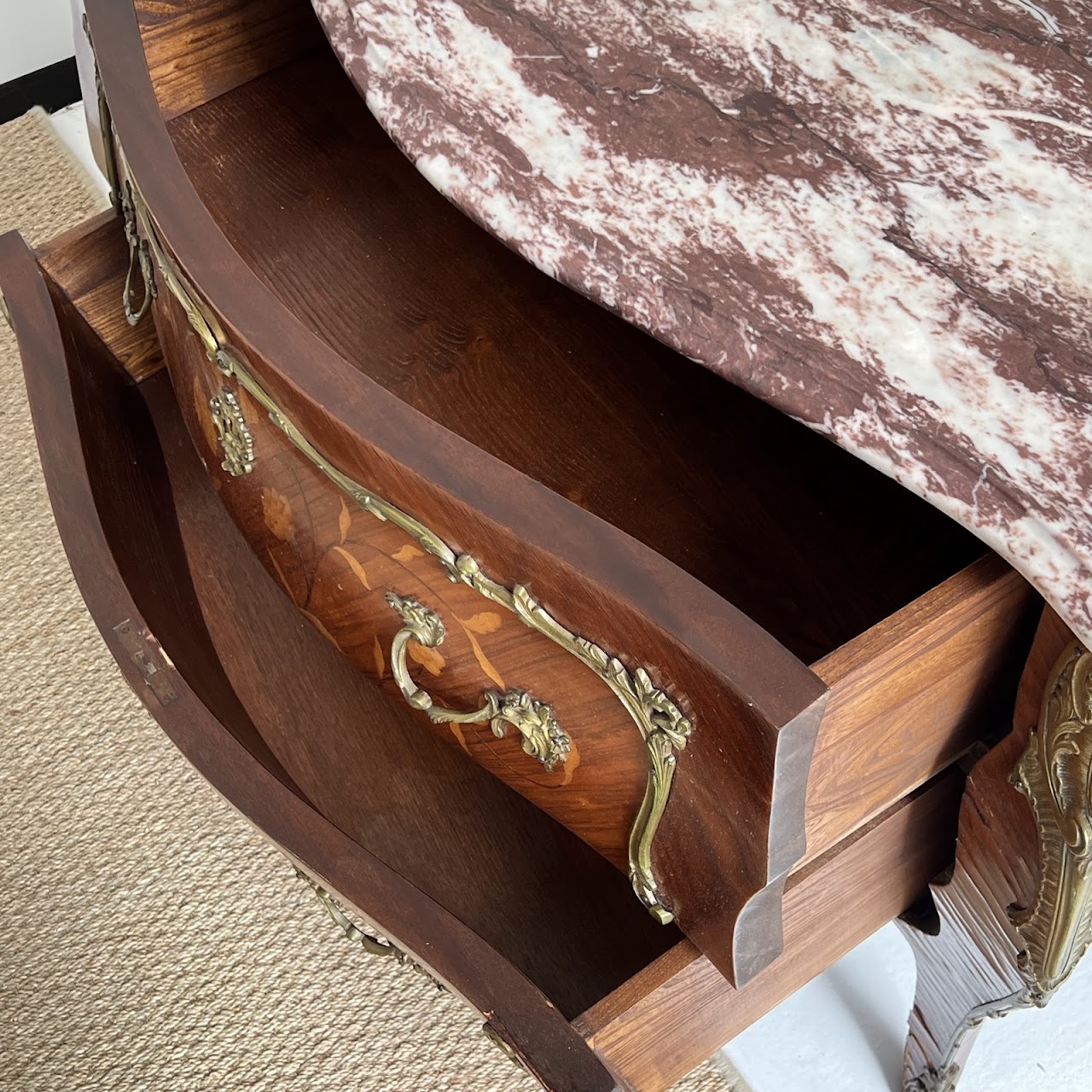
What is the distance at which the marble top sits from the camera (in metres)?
0.45

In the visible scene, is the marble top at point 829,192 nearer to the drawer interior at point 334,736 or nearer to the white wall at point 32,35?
the drawer interior at point 334,736

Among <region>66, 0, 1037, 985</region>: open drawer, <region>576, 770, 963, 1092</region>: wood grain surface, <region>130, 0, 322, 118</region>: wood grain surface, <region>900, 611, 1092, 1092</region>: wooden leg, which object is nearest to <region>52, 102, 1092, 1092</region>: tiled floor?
<region>900, 611, 1092, 1092</region>: wooden leg

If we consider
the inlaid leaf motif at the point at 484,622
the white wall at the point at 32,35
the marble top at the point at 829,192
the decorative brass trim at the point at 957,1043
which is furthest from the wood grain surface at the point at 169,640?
the white wall at the point at 32,35

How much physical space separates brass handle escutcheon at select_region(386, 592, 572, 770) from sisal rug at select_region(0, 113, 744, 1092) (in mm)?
546

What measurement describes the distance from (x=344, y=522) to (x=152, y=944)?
0.69 meters

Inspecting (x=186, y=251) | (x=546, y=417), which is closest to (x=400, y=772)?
(x=546, y=417)

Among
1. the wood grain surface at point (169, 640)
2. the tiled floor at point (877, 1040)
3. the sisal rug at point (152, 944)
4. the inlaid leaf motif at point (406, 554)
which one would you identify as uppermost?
the inlaid leaf motif at point (406, 554)

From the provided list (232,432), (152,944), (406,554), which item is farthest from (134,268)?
A: (152,944)

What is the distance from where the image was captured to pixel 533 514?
41 centimetres

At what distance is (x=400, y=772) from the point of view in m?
0.70

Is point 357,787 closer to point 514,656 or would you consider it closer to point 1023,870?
point 514,656

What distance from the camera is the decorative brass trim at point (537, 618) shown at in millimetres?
440

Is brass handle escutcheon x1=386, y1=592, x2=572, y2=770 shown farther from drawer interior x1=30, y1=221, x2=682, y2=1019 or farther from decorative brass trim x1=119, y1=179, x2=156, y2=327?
decorative brass trim x1=119, y1=179, x2=156, y2=327

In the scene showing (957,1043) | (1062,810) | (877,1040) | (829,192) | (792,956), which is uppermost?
(829,192)
